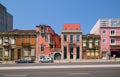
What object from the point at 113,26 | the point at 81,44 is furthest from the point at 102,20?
the point at 81,44

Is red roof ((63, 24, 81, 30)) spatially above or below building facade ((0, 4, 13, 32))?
below

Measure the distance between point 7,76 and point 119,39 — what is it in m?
54.0

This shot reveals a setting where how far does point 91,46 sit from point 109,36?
5.67 m

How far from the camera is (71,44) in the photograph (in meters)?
68.2

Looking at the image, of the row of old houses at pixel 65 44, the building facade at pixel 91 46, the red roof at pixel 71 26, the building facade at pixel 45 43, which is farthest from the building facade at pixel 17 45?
the building facade at pixel 91 46

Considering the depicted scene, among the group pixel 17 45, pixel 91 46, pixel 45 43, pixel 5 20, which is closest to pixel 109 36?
pixel 91 46

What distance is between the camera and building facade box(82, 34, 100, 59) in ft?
223

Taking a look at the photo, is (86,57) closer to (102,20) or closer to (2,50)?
(102,20)

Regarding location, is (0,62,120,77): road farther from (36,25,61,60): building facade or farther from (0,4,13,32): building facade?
(0,4,13,32): building facade

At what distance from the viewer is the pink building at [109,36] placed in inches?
2672

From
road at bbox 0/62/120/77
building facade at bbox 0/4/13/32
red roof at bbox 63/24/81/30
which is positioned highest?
building facade at bbox 0/4/13/32

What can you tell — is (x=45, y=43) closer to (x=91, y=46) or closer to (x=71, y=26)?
(x=71, y=26)

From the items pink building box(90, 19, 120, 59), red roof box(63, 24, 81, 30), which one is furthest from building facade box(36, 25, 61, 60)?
pink building box(90, 19, 120, 59)

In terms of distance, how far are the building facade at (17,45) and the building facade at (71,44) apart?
27.2ft
